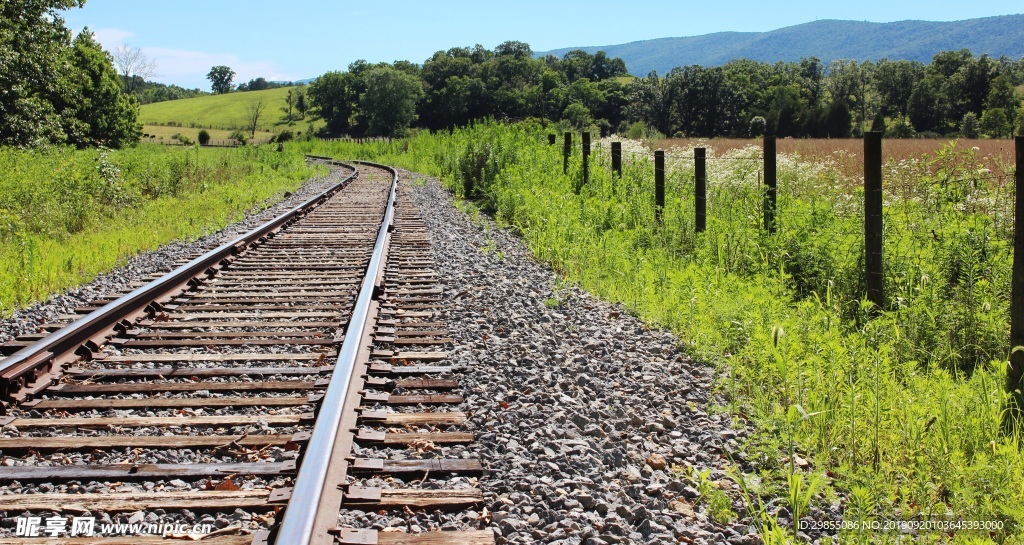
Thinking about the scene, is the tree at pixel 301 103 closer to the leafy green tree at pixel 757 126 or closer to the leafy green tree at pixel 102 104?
the leafy green tree at pixel 102 104

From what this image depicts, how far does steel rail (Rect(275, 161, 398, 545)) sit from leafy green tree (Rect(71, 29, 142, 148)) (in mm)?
66470

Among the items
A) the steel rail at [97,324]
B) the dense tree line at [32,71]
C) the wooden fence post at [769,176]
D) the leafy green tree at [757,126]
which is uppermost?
the leafy green tree at [757,126]

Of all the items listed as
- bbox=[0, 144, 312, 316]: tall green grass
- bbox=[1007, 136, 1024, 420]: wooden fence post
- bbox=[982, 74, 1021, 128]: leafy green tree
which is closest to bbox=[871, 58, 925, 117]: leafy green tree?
bbox=[982, 74, 1021, 128]: leafy green tree

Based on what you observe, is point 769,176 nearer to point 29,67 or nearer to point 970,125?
point 29,67

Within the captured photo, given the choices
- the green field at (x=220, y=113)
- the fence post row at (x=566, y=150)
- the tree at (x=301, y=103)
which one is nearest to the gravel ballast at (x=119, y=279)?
the fence post row at (x=566, y=150)

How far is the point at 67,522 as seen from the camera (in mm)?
2748

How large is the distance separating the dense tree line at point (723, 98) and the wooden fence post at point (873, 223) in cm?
9528

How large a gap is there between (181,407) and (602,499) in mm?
2332

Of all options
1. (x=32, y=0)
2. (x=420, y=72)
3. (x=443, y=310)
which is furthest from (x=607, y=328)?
(x=420, y=72)

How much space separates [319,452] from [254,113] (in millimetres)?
148871

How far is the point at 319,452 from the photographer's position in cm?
318

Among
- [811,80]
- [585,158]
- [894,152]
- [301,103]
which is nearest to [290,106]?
[301,103]

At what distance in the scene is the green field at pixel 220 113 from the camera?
128 m

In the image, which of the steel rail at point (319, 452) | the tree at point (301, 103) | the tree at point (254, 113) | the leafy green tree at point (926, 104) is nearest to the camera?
the steel rail at point (319, 452)
